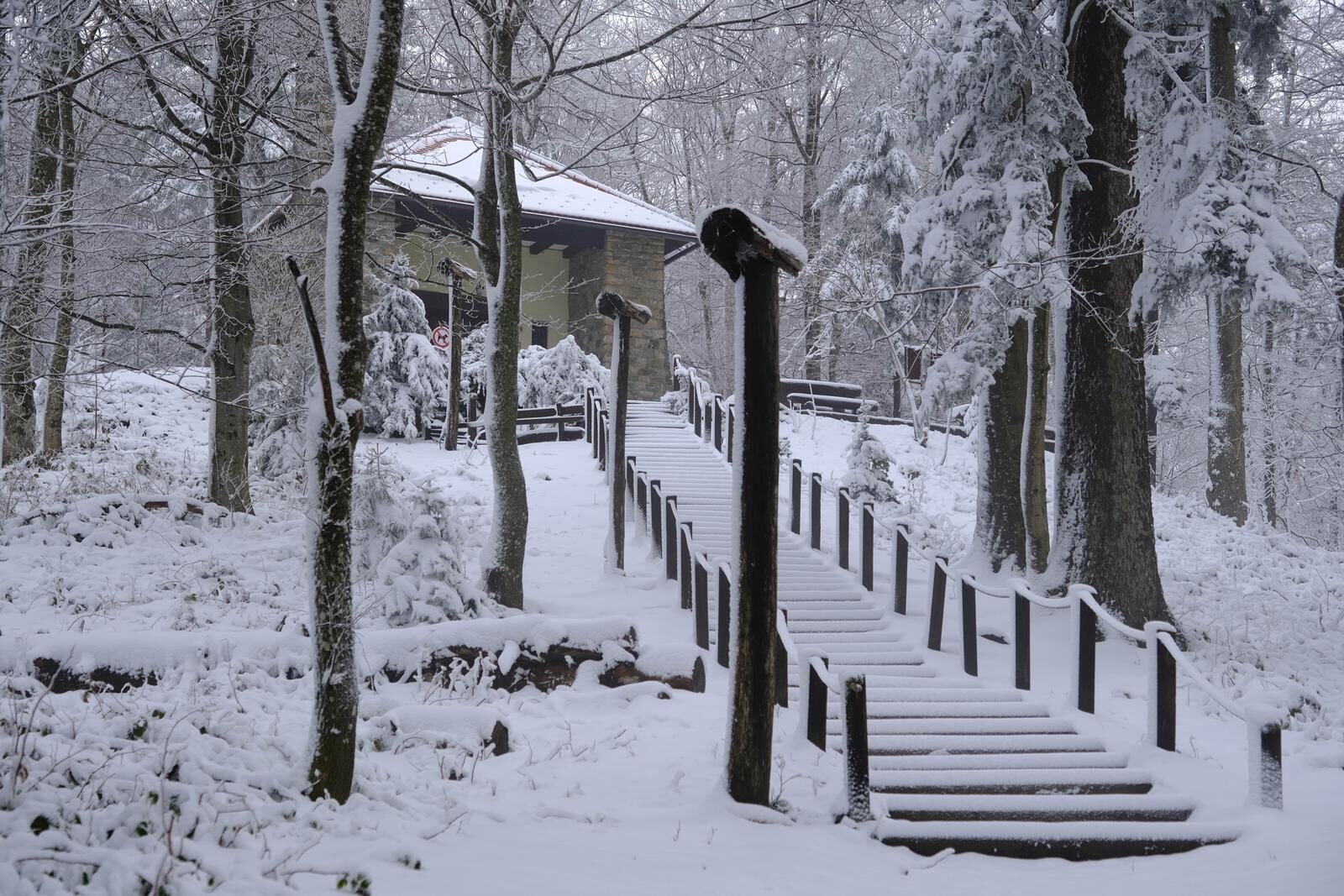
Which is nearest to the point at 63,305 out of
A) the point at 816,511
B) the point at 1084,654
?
the point at 816,511

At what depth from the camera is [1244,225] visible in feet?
29.2

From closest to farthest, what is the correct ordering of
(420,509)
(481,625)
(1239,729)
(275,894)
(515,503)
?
(275,894) < (481,625) < (1239,729) < (420,509) < (515,503)

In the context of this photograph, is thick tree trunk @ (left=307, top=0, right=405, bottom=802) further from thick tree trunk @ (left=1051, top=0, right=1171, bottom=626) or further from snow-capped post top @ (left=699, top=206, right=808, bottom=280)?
thick tree trunk @ (left=1051, top=0, right=1171, bottom=626)

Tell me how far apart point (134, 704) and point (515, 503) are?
4.98 m

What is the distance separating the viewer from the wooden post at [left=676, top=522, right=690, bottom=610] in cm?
971

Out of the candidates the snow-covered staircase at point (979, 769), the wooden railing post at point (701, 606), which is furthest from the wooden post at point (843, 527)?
the wooden railing post at point (701, 606)

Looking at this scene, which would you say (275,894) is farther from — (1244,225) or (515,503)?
→ (1244,225)

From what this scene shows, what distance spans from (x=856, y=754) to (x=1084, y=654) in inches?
107

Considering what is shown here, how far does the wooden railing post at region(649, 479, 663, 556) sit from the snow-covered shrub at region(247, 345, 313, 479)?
5129 millimetres

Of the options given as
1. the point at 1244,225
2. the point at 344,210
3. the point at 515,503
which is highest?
the point at 1244,225

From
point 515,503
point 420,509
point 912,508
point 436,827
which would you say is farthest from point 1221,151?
point 436,827

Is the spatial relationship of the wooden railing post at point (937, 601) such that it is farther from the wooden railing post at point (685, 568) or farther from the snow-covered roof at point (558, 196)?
the snow-covered roof at point (558, 196)

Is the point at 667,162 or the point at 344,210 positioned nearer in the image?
the point at 344,210

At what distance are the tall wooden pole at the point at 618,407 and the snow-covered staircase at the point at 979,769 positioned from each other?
2131 millimetres
